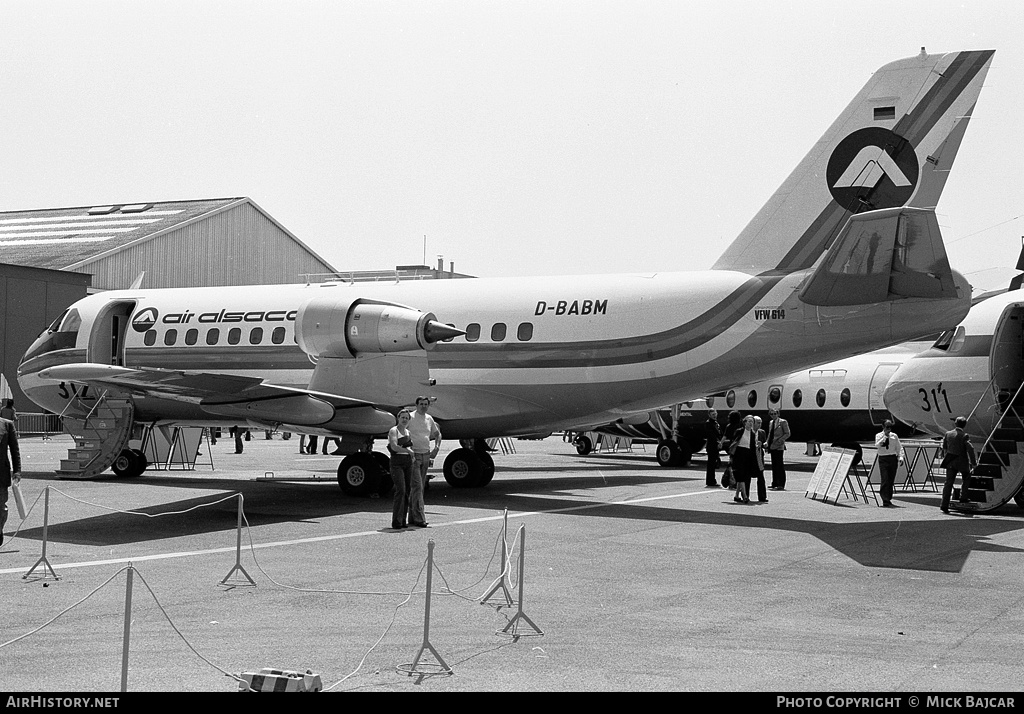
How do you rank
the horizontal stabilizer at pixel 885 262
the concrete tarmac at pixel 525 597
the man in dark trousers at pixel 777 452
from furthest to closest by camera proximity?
the man in dark trousers at pixel 777 452
the horizontal stabilizer at pixel 885 262
the concrete tarmac at pixel 525 597

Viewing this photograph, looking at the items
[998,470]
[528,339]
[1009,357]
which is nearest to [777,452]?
[1009,357]

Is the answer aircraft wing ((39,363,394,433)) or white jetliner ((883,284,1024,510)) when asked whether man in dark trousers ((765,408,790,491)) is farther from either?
aircraft wing ((39,363,394,433))

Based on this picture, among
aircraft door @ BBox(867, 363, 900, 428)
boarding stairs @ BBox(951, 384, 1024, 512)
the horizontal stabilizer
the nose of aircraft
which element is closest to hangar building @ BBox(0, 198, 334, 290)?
aircraft door @ BBox(867, 363, 900, 428)

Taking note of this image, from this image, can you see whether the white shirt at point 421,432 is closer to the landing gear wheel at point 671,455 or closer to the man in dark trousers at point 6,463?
the man in dark trousers at point 6,463

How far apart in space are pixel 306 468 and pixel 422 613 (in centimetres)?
1873

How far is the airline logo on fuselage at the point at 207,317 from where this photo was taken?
21.7m

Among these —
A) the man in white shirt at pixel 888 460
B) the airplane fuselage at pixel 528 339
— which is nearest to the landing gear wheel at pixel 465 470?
the airplane fuselage at pixel 528 339

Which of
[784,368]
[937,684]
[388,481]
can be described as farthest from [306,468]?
[937,684]

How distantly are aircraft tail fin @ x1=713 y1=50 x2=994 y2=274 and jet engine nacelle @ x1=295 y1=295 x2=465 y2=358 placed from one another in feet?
17.9

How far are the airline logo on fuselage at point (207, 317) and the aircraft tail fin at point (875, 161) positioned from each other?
9264mm

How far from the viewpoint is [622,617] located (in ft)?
29.6
